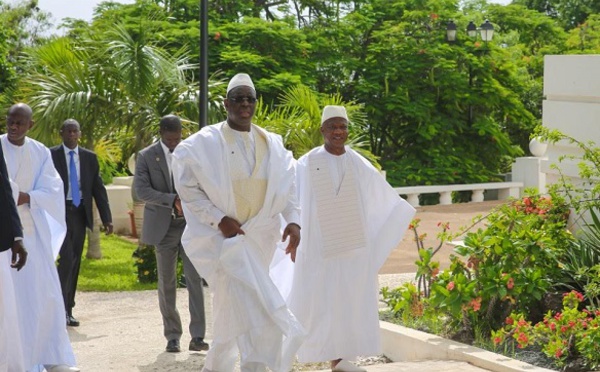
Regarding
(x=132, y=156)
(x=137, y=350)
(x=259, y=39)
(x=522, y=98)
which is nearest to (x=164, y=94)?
(x=132, y=156)

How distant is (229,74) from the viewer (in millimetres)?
26125

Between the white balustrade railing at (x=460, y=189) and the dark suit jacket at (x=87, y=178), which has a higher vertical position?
the dark suit jacket at (x=87, y=178)

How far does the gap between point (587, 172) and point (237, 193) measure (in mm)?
2990

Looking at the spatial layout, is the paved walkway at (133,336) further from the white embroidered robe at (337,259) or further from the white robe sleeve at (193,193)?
the white robe sleeve at (193,193)

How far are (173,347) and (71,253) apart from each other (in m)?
2.21

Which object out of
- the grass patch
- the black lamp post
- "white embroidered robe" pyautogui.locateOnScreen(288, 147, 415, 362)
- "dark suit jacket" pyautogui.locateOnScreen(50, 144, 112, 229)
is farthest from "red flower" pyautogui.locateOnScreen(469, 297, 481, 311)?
the grass patch

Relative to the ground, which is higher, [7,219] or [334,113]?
[334,113]

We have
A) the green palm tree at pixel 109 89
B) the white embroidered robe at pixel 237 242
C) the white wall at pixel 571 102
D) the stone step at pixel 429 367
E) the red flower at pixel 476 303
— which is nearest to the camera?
the white embroidered robe at pixel 237 242

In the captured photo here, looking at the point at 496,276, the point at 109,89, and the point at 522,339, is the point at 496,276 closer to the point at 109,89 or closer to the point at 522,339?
the point at 522,339

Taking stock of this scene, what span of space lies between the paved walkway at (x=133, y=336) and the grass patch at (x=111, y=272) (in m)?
0.52

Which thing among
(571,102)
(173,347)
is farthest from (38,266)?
(571,102)

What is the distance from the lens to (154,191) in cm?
1012

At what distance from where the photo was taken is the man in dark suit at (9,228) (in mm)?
7406

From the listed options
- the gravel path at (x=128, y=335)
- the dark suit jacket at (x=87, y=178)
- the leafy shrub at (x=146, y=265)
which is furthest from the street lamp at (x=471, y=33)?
the dark suit jacket at (x=87, y=178)
